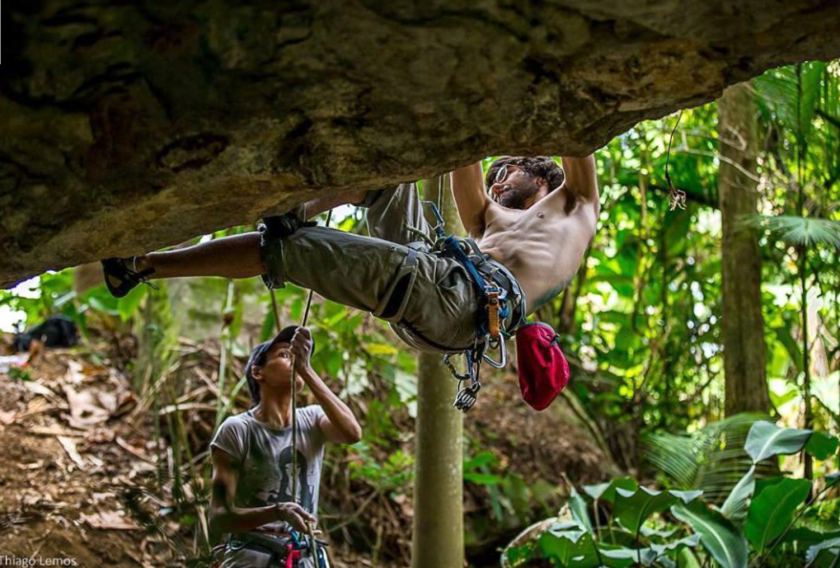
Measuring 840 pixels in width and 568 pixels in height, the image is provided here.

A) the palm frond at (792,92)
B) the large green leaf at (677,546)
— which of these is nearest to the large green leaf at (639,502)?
the large green leaf at (677,546)

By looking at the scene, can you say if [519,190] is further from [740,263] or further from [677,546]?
[740,263]

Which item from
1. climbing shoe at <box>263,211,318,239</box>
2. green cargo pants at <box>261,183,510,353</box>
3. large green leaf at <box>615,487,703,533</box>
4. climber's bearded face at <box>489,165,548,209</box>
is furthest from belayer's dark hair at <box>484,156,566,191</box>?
large green leaf at <box>615,487,703,533</box>

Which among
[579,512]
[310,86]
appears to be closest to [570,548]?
[579,512]

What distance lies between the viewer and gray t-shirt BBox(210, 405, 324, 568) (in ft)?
14.7

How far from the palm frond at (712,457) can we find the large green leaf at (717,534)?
99 cm

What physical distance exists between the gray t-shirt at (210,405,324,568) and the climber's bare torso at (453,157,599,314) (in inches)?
55.2

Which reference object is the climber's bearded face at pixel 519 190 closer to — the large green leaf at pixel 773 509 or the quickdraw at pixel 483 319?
the quickdraw at pixel 483 319

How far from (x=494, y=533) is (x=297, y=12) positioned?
568cm

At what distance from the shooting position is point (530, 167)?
451 centimetres

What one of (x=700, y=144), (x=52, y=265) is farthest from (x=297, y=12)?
(x=700, y=144)

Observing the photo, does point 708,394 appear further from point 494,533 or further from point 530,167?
point 530,167

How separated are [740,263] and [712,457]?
1676 mm

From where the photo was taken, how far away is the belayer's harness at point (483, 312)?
352cm

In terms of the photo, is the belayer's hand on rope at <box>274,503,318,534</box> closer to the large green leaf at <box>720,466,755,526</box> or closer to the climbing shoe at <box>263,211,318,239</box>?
the climbing shoe at <box>263,211,318,239</box>
